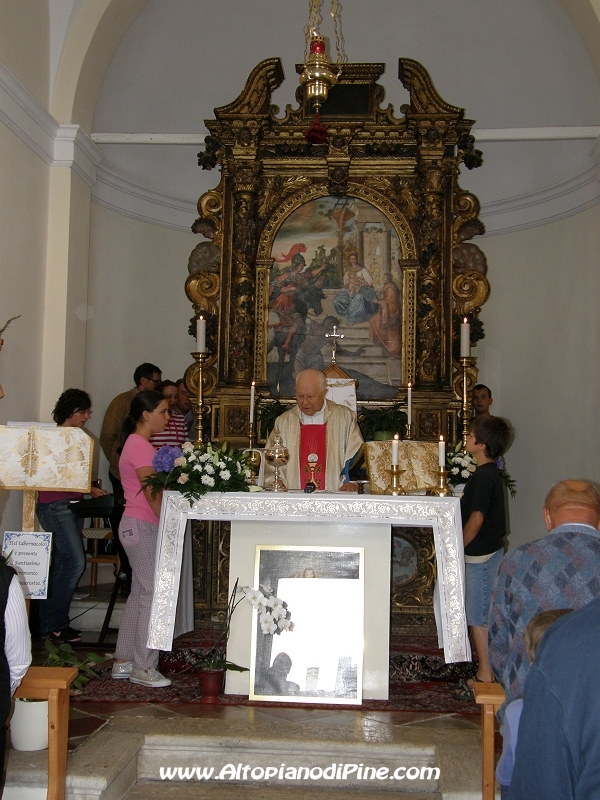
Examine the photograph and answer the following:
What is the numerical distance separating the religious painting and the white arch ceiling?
1.74 meters

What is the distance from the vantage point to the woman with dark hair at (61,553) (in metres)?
6.83

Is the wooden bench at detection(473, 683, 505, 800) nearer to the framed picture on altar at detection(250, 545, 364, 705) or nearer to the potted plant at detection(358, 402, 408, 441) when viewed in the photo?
the framed picture on altar at detection(250, 545, 364, 705)

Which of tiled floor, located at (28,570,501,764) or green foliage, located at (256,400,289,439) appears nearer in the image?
tiled floor, located at (28,570,501,764)

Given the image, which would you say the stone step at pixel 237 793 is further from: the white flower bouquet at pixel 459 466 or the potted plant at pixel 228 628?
the white flower bouquet at pixel 459 466

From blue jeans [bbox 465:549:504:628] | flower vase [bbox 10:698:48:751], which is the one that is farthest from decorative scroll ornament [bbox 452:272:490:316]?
flower vase [bbox 10:698:48:751]

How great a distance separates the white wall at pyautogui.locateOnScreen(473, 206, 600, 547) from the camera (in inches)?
364

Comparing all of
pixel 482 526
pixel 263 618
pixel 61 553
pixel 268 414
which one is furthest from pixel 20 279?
pixel 482 526

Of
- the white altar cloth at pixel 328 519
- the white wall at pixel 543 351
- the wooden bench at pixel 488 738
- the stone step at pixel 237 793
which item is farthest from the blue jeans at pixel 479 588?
the white wall at pixel 543 351

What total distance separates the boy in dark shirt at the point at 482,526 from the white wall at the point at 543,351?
348cm

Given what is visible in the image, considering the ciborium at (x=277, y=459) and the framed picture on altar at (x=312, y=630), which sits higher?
the ciborium at (x=277, y=459)

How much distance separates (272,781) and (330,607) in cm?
124

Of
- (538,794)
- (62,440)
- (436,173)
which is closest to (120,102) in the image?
(436,173)

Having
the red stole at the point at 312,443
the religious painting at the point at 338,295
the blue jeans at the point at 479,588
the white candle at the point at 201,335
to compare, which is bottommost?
the blue jeans at the point at 479,588

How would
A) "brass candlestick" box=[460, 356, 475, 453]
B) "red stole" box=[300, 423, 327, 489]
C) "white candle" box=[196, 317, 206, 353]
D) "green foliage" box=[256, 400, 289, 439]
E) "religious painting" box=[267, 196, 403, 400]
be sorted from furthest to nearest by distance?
"religious painting" box=[267, 196, 403, 400]
"green foliage" box=[256, 400, 289, 439]
"brass candlestick" box=[460, 356, 475, 453]
"white candle" box=[196, 317, 206, 353]
"red stole" box=[300, 423, 327, 489]
